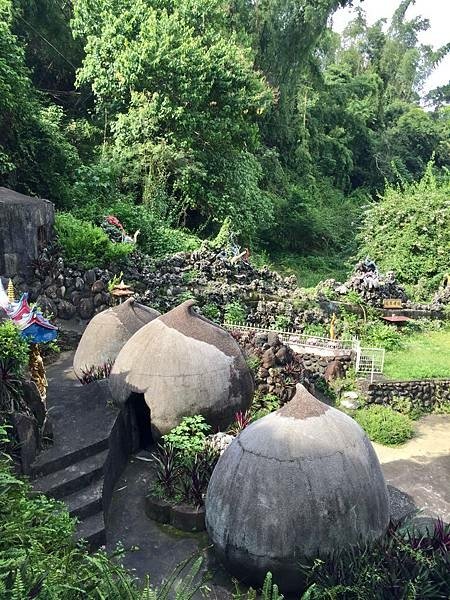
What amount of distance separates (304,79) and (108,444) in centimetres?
3494

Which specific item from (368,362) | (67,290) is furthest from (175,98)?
(368,362)

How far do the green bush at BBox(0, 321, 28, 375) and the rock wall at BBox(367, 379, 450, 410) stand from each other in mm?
10522

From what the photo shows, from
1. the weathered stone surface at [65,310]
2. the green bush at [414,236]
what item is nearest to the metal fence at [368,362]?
the weathered stone surface at [65,310]

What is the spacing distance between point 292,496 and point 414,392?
10.5 metres

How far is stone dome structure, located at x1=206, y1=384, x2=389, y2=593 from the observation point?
682cm

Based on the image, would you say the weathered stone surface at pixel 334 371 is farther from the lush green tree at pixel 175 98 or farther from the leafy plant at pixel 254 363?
the lush green tree at pixel 175 98

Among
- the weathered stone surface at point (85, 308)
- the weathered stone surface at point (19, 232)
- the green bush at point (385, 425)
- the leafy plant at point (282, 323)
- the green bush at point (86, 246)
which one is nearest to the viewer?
the green bush at point (385, 425)

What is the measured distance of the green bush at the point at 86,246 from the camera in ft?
58.2

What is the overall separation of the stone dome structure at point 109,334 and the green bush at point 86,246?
541 centimetres

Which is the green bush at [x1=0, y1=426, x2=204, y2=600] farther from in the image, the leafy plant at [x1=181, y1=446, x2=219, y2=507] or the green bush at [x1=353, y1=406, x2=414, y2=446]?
the green bush at [x1=353, y1=406, x2=414, y2=446]

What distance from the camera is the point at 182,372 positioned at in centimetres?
986

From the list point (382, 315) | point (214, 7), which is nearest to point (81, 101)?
point (214, 7)

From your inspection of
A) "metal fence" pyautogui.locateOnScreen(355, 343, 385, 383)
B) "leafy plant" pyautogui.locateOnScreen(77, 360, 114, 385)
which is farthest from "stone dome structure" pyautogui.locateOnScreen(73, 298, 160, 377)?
"metal fence" pyautogui.locateOnScreen(355, 343, 385, 383)

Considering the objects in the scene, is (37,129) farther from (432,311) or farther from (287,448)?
(287,448)
